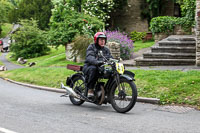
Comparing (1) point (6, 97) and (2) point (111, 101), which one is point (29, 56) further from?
(2) point (111, 101)

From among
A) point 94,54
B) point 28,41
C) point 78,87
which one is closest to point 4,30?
point 28,41

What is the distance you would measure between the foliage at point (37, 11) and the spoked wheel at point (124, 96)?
47360 mm

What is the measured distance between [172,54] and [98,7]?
1444cm

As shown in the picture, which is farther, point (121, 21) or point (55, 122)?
point (121, 21)

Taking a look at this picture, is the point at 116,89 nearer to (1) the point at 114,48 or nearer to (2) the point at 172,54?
(2) the point at 172,54

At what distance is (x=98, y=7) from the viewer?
2759 cm

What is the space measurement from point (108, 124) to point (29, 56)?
26.2m

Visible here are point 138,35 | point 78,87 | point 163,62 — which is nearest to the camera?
point 78,87

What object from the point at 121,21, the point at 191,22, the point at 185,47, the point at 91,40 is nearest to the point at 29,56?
the point at 121,21

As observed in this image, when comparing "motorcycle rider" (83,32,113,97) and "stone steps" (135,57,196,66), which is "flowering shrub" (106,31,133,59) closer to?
"stone steps" (135,57,196,66)

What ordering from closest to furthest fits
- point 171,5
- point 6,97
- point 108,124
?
1. point 108,124
2. point 6,97
3. point 171,5

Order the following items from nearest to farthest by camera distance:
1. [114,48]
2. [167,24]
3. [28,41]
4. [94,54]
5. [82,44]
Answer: [94,54], [114,48], [82,44], [167,24], [28,41]

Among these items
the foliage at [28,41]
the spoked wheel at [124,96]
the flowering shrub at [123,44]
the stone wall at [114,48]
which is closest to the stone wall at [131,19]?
the foliage at [28,41]

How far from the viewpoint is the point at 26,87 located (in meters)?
12.4
